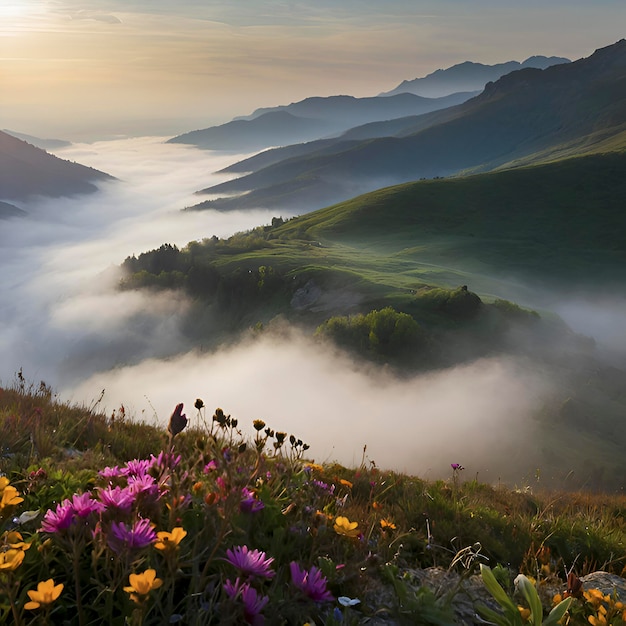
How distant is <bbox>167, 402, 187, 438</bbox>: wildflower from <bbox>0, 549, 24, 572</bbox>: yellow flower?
109 centimetres

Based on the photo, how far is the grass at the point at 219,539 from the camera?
211 cm

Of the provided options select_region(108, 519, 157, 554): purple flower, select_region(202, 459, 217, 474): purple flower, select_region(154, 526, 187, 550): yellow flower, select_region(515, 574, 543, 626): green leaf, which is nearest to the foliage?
select_region(202, 459, 217, 474): purple flower

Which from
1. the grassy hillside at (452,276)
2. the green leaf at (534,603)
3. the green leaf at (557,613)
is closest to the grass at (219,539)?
the green leaf at (534,603)

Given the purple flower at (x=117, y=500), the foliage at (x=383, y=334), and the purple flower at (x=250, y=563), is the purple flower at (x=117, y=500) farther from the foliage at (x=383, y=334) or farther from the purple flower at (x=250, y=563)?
the foliage at (x=383, y=334)

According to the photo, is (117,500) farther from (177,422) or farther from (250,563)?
(177,422)

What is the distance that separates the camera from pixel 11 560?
180cm

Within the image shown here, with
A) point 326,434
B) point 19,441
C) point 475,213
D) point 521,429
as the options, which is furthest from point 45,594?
point 475,213

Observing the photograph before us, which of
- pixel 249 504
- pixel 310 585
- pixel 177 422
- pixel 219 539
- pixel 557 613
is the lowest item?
pixel 557 613

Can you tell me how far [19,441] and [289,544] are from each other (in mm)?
2988

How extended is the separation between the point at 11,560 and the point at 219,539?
29.4 inches

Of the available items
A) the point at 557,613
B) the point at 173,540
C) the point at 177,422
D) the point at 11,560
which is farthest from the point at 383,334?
the point at 11,560

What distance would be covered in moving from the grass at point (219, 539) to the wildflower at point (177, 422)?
0.06 feet

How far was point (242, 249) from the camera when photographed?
115250 mm

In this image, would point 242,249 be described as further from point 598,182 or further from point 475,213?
point 598,182
